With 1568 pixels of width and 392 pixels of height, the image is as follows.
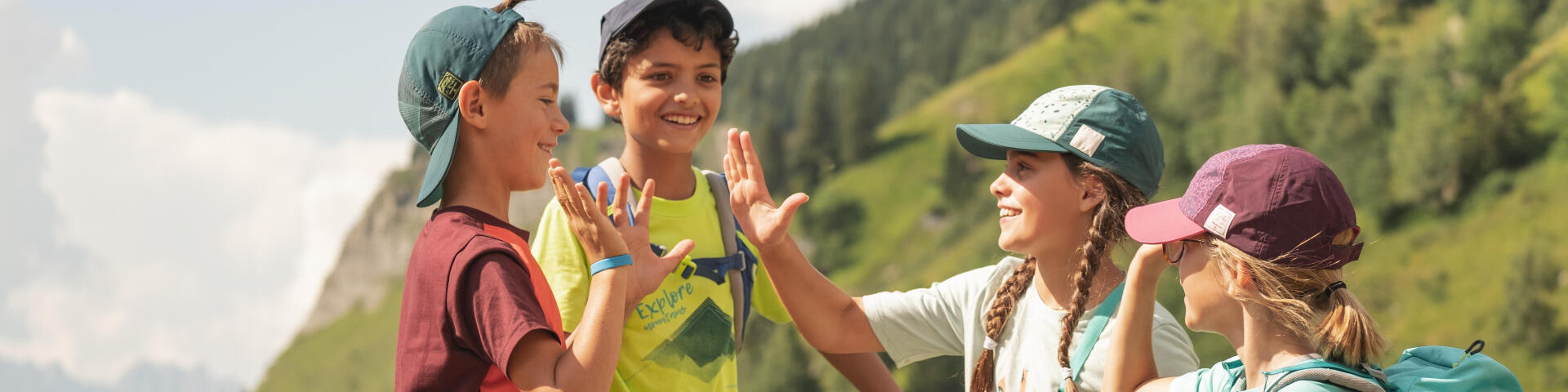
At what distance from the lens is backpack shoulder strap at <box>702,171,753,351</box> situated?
18.8 ft

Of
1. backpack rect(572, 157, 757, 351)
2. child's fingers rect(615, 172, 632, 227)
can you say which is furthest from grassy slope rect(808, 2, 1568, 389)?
child's fingers rect(615, 172, 632, 227)

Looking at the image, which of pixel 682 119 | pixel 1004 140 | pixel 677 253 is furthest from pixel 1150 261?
pixel 682 119

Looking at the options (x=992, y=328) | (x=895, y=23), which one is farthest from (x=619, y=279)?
(x=895, y=23)

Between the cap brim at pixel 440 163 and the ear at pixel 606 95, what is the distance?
1512 mm

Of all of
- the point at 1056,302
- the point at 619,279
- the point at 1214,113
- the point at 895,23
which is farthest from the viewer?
the point at 895,23

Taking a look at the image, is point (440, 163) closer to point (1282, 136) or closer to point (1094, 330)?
point (1094, 330)

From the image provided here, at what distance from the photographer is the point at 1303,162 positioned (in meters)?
3.95

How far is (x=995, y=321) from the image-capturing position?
530 cm

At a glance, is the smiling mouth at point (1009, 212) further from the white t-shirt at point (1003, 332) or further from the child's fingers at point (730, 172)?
the child's fingers at point (730, 172)

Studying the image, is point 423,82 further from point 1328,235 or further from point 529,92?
point 1328,235

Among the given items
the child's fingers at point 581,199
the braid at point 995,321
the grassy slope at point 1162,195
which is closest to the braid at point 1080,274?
the braid at point 995,321

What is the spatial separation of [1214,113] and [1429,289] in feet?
111

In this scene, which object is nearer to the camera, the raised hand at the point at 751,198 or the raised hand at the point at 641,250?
the raised hand at the point at 641,250

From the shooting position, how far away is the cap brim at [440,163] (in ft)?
14.2
